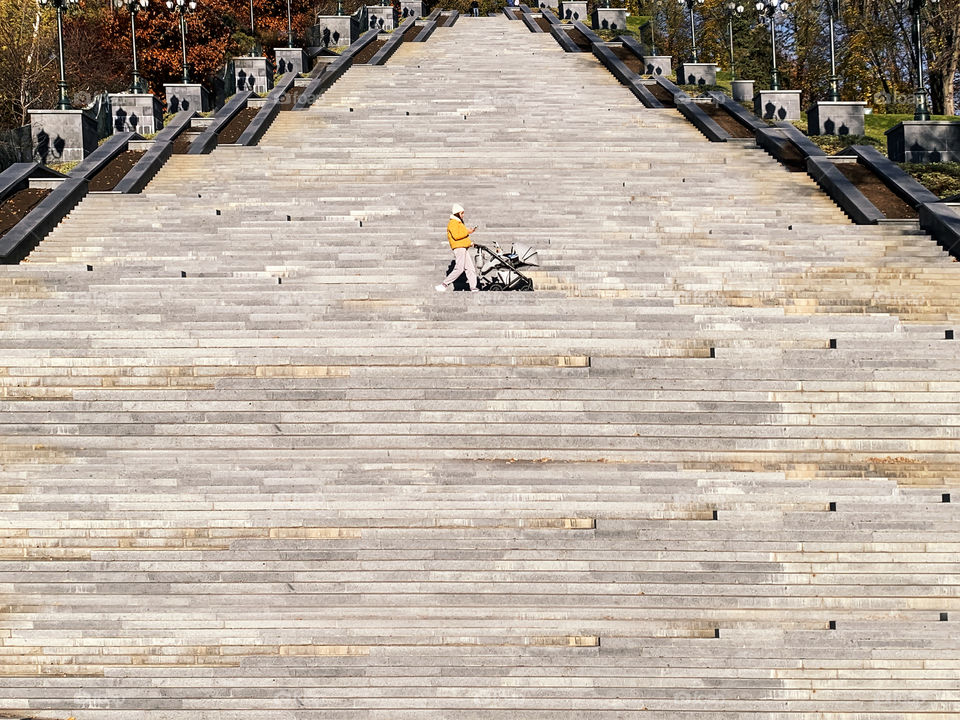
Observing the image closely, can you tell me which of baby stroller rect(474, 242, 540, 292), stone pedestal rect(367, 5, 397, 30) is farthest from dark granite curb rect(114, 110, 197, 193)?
stone pedestal rect(367, 5, 397, 30)

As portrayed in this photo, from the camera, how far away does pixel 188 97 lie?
33375 millimetres

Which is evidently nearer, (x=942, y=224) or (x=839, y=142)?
(x=942, y=224)

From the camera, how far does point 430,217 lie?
72.0 feet

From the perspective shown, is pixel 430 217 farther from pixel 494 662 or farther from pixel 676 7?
pixel 676 7

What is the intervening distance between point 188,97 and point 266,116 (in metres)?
4.88

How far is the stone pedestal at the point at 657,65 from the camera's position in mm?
37688

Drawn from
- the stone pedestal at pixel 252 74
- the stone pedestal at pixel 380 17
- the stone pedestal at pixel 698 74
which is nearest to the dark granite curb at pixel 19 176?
the stone pedestal at pixel 252 74

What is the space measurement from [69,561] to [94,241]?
9.61 meters

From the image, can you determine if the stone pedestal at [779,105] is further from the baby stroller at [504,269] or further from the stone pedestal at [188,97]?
the baby stroller at [504,269]

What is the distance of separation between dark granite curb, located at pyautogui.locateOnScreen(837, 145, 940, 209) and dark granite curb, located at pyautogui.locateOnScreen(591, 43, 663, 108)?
282 inches

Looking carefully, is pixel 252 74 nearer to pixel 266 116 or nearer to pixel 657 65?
pixel 266 116

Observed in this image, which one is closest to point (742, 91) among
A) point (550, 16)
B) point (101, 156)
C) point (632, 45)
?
point (632, 45)

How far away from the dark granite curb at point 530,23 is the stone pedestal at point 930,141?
76.1ft

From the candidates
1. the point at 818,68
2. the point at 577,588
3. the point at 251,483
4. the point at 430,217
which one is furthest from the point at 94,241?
the point at 818,68
